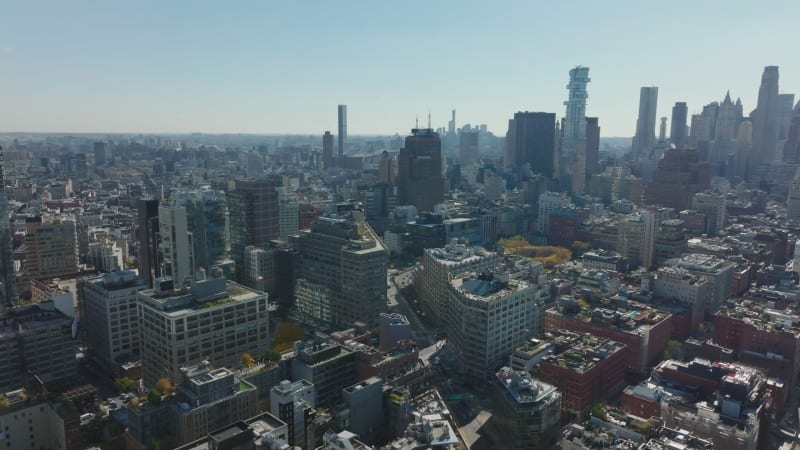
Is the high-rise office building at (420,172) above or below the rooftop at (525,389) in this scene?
above

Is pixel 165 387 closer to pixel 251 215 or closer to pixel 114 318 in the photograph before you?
pixel 114 318

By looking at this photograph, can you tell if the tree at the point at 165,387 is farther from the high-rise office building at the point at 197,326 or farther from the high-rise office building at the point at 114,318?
the high-rise office building at the point at 114,318

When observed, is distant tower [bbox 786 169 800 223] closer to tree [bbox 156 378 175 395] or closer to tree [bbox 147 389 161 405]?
tree [bbox 156 378 175 395]

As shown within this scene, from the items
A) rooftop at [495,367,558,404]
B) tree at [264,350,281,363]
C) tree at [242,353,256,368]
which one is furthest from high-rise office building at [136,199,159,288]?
rooftop at [495,367,558,404]

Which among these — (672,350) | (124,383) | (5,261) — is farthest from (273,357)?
(5,261)

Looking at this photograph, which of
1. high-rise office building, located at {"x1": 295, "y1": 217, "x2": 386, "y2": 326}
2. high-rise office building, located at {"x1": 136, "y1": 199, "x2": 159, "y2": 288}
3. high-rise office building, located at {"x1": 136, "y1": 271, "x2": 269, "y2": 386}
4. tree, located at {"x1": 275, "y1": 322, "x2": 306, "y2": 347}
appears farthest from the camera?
high-rise office building, located at {"x1": 136, "y1": 199, "x2": 159, "y2": 288}

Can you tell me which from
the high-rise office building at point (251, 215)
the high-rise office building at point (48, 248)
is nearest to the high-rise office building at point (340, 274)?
the high-rise office building at point (251, 215)

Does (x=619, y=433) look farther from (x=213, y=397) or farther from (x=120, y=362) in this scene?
(x=120, y=362)
